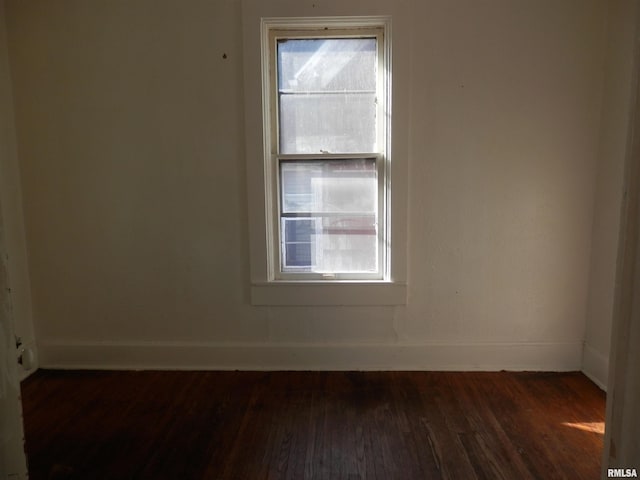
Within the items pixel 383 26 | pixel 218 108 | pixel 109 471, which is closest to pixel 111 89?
pixel 218 108

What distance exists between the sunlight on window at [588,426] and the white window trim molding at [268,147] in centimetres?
103

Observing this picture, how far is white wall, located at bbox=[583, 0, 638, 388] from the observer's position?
7.06 feet

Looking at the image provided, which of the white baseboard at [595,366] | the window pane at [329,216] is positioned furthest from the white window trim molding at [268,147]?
the white baseboard at [595,366]

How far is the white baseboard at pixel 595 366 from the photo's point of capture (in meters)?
2.29

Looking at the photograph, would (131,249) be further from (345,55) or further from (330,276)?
(345,55)

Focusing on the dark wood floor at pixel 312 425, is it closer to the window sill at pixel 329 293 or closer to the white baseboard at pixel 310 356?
the white baseboard at pixel 310 356

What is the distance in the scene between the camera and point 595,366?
7.80 feet

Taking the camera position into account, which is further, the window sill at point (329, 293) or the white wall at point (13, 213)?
the window sill at point (329, 293)

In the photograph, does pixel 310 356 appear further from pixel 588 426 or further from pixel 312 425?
pixel 588 426

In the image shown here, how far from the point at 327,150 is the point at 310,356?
1288 mm

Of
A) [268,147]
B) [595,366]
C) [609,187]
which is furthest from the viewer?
[268,147]

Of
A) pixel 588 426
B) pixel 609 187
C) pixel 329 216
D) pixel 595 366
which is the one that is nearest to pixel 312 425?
pixel 329 216

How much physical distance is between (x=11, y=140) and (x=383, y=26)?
90.6 inches

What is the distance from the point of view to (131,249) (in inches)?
99.7
